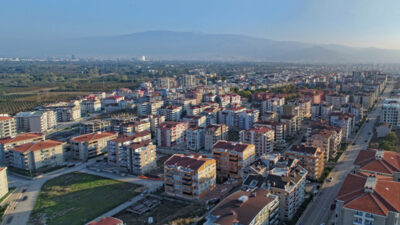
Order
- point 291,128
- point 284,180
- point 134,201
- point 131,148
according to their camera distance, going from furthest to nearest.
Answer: point 291,128, point 131,148, point 134,201, point 284,180

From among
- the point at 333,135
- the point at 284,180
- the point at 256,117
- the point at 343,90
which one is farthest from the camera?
the point at 343,90

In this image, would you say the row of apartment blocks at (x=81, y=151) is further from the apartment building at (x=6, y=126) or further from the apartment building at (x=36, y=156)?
the apartment building at (x=6, y=126)

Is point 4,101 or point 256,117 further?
point 4,101

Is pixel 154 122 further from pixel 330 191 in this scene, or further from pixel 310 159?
pixel 330 191

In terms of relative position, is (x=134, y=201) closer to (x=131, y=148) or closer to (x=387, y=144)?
(x=131, y=148)

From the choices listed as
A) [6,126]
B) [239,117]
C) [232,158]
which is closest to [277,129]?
[239,117]

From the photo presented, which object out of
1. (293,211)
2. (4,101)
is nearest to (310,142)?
(293,211)
